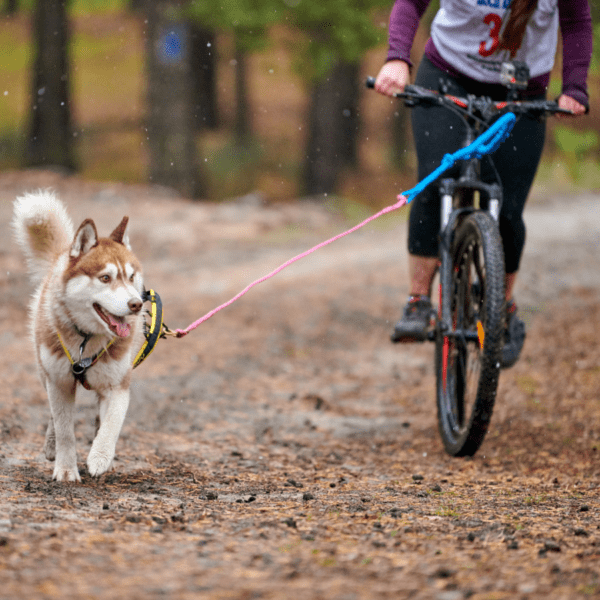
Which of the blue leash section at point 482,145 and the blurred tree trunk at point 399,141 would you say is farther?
the blurred tree trunk at point 399,141

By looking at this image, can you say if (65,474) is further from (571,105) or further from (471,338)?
(571,105)

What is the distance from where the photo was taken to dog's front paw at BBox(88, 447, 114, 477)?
3.15 meters

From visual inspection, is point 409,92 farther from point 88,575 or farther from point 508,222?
point 88,575

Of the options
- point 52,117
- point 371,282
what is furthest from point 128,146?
point 371,282

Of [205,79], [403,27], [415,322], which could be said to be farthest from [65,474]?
[205,79]

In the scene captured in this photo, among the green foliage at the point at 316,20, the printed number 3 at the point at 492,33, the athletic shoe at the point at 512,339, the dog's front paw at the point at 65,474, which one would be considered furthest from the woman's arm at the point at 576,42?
the green foliage at the point at 316,20

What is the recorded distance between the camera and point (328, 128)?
51.8 ft

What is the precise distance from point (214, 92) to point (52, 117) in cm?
648

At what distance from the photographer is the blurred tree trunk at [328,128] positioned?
15750 millimetres

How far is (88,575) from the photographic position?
1.98 meters

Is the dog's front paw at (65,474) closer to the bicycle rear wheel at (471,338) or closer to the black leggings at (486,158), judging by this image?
the bicycle rear wheel at (471,338)

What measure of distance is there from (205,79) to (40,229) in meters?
19.8

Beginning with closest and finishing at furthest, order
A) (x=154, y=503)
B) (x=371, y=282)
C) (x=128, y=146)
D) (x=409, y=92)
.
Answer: (x=154, y=503) → (x=409, y=92) → (x=371, y=282) → (x=128, y=146)

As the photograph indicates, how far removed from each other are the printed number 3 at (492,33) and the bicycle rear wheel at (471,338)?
0.81m
